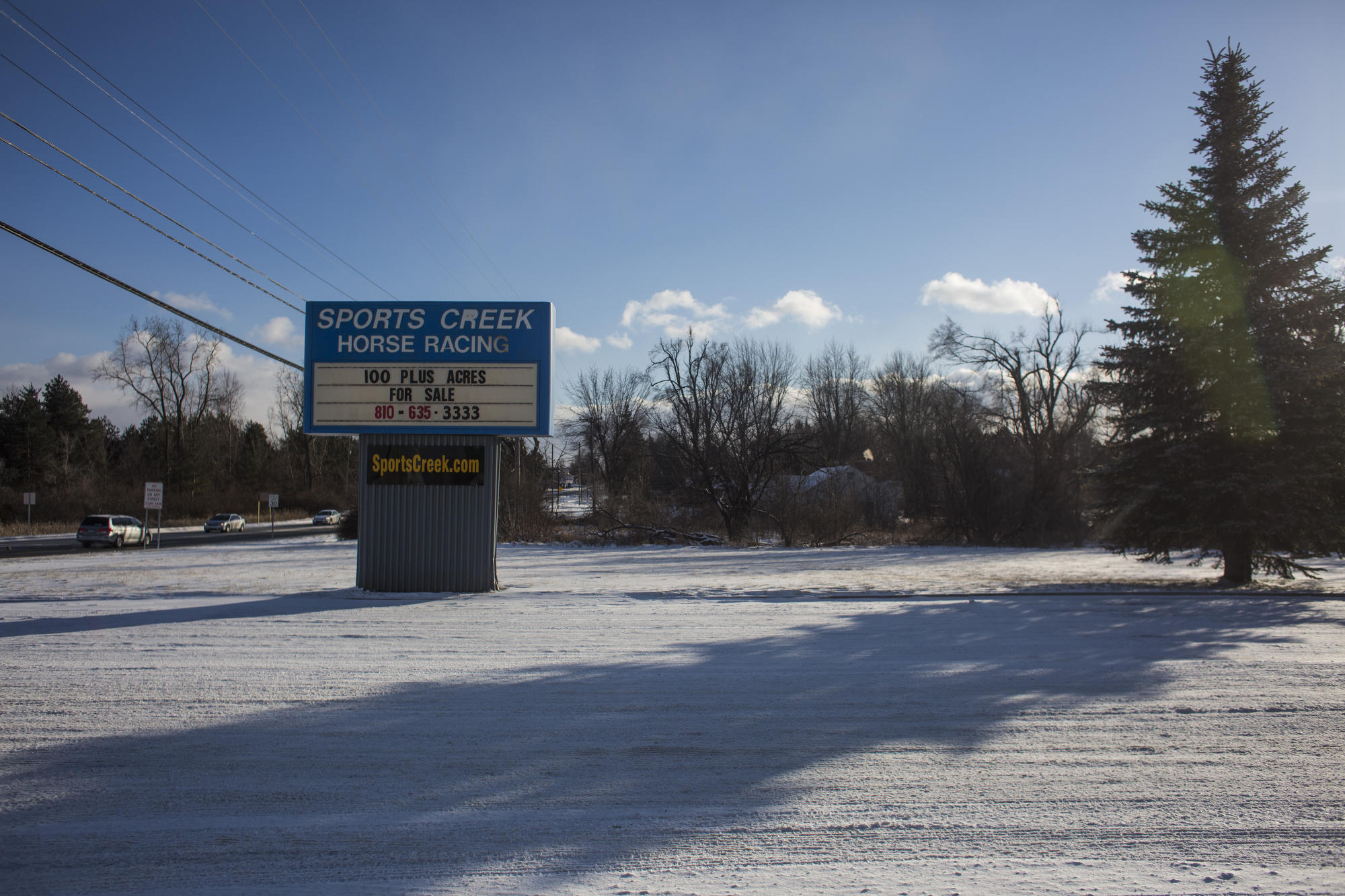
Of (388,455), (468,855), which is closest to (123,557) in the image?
(388,455)

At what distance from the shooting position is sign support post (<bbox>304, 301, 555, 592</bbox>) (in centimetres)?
1222

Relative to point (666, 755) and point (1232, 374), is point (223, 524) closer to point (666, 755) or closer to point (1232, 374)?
point (666, 755)

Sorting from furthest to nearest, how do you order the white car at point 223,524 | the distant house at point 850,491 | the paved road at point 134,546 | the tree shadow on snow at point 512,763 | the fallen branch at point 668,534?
the white car at point 223,524 → the distant house at point 850,491 → the fallen branch at point 668,534 → the paved road at point 134,546 → the tree shadow on snow at point 512,763

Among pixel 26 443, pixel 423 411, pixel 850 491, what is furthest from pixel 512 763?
pixel 26 443

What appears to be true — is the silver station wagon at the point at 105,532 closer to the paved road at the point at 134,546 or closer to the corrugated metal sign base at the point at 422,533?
the paved road at the point at 134,546

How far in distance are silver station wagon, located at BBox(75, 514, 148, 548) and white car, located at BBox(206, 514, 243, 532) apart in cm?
1265

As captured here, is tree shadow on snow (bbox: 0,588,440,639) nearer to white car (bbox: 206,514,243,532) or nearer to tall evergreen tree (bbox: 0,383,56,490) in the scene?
white car (bbox: 206,514,243,532)

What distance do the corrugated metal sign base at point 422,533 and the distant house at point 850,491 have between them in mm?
20626

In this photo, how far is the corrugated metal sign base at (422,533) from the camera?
12.2 meters

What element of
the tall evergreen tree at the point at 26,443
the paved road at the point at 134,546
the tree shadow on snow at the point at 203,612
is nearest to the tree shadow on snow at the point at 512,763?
the tree shadow on snow at the point at 203,612

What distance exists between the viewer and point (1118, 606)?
11047mm

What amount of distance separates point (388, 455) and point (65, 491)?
53.0m

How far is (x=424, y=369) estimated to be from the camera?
12.3m

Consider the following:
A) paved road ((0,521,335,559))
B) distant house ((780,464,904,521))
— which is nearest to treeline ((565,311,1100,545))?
distant house ((780,464,904,521))
